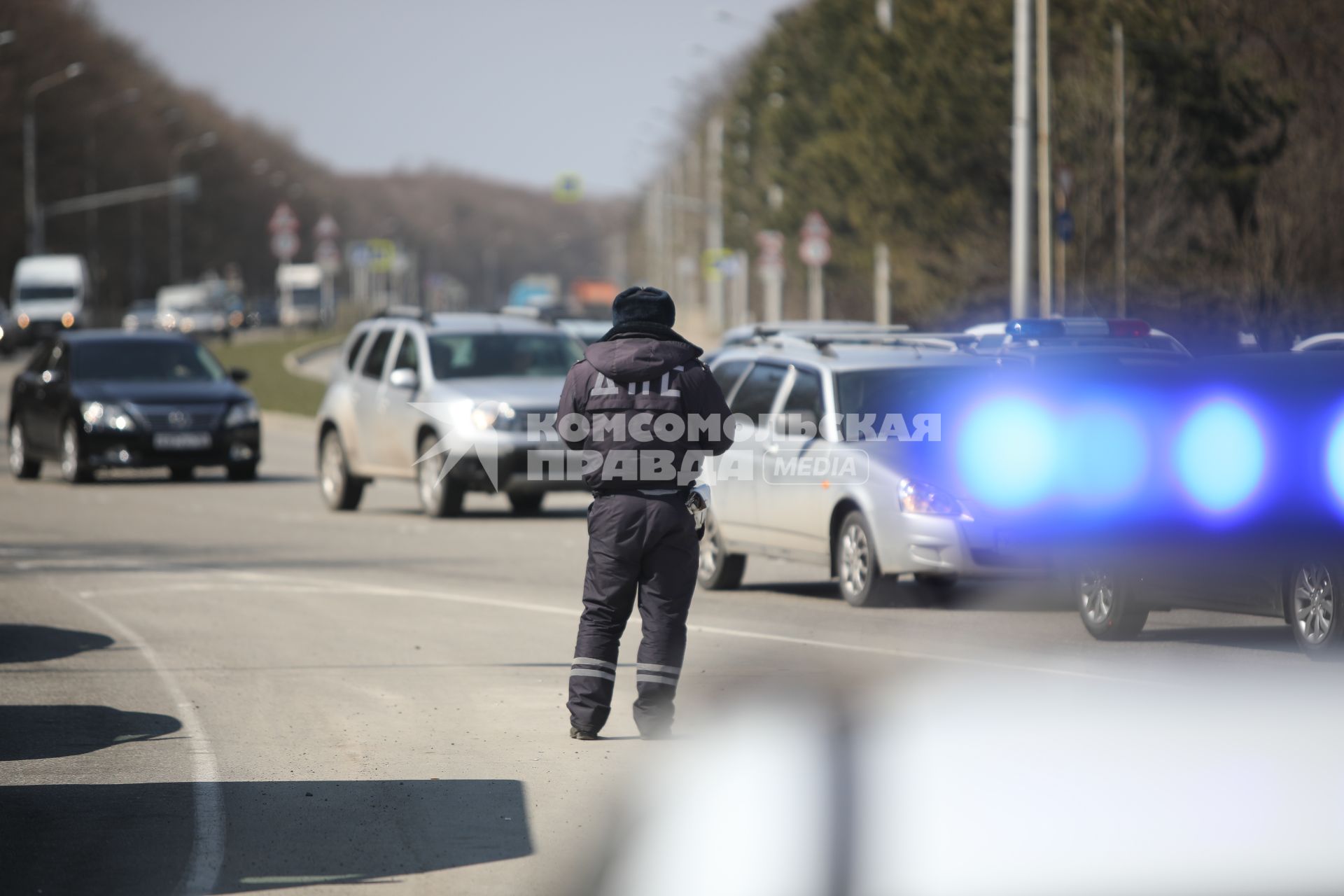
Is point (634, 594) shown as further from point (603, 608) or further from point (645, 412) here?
point (645, 412)


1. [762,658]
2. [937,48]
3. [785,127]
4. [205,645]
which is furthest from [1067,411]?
[785,127]

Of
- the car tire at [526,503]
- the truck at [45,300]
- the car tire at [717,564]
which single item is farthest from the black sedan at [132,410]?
the truck at [45,300]

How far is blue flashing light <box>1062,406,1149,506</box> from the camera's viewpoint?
494 inches

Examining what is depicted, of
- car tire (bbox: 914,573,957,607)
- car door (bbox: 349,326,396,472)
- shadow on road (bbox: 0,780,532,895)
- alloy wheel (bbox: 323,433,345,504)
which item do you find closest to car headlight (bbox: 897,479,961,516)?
car tire (bbox: 914,573,957,607)

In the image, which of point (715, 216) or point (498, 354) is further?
point (715, 216)

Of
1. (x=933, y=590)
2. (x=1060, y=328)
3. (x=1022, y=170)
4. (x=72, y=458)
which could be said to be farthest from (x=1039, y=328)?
(x=72, y=458)

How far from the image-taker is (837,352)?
15.2 m

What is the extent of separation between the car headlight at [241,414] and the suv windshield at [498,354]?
14.8ft

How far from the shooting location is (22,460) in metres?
26.9

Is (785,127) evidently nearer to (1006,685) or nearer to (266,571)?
(266,571)

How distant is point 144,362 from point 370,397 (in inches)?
213

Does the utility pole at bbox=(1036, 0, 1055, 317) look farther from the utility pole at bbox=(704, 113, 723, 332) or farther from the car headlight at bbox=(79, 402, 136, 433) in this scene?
the utility pole at bbox=(704, 113, 723, 332)

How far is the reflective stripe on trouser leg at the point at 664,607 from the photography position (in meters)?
9.15

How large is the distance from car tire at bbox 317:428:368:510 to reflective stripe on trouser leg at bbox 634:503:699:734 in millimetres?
13171
